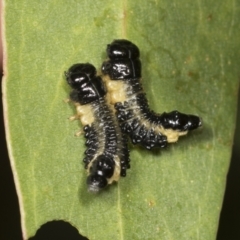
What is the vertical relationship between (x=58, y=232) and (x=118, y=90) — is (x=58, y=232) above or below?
below

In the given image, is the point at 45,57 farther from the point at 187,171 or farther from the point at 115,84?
the point at 187,171

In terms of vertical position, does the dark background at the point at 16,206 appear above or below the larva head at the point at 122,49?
below

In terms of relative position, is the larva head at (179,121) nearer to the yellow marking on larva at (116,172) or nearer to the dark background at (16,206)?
the yellow marking on larva at (116,172)

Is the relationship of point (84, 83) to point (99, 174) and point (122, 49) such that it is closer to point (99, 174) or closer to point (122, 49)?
point (122, 49)

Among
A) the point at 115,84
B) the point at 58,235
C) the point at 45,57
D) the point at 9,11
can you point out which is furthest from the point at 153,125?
the point at 58,235

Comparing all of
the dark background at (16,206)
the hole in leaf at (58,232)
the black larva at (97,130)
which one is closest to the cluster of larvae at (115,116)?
the black larva at (97,130)

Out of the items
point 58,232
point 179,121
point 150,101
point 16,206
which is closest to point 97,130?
point 150,101

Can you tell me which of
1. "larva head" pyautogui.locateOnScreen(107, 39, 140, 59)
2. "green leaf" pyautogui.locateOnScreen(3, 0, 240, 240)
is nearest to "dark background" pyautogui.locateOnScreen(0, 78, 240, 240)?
"green leaf" pyautogui.locateOnScreen(3, 0, 240, 240)

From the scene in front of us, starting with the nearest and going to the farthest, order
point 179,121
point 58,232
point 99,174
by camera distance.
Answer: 1. point 99,174
2. point 179,121
3. point 58,232
